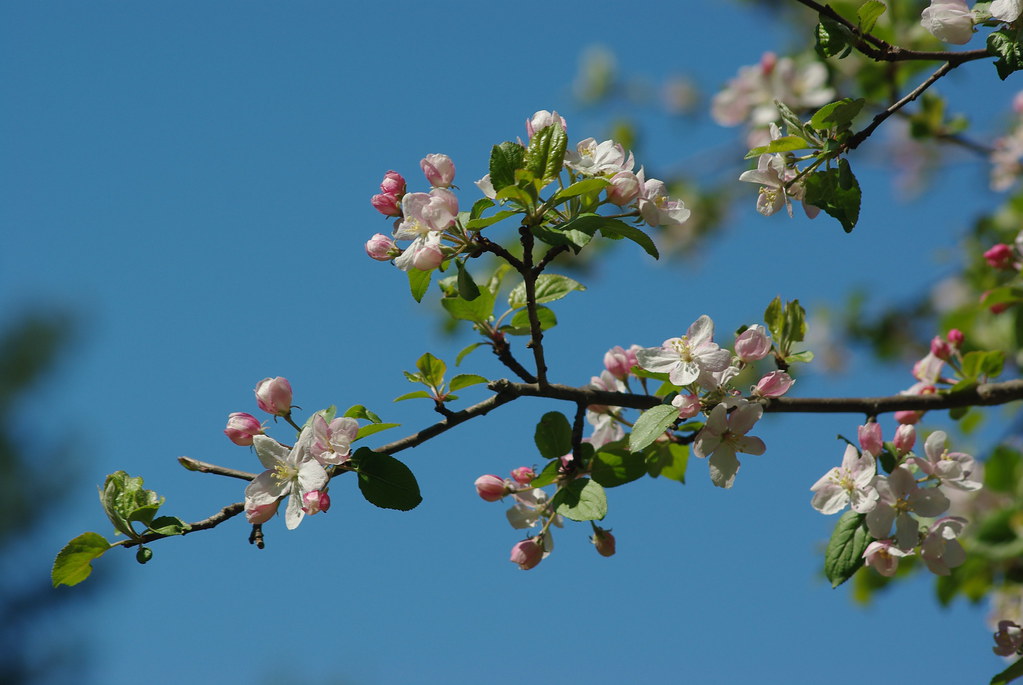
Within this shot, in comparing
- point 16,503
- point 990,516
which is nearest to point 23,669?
point 16,503

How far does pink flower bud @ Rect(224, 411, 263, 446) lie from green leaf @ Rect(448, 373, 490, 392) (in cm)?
30

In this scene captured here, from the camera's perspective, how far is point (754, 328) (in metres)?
1.45

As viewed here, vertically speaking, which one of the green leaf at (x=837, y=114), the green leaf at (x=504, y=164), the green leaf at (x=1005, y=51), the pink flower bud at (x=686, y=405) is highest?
the green leaf at (x=1005, y=51)

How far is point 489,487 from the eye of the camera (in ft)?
5.23

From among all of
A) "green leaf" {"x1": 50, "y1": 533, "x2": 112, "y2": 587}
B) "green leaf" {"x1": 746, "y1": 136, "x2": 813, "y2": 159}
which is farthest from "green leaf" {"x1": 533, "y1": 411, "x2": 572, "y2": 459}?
"green leaf" {"x1": 50, "y1": 533, "x2": 112, "y2": 587}

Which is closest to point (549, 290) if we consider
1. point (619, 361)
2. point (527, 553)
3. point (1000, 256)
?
point (619, 361)

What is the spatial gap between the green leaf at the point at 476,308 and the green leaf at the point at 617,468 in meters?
0.29

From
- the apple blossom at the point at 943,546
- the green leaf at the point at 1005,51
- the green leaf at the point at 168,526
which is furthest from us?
the apple blossom at the point at 943,546

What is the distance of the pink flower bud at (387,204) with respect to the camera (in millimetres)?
1446

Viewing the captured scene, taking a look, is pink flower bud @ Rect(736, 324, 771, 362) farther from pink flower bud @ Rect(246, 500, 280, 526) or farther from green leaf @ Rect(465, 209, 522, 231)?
pink flower bud @ Rect(246, 500, 280, 526)

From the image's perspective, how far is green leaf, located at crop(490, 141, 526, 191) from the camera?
1317 mm

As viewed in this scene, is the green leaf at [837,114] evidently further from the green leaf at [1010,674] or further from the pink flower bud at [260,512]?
the pink flower bud at [260,512]

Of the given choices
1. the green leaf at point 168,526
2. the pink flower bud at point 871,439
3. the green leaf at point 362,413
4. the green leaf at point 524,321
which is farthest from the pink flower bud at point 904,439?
the green leaf at point 168,526

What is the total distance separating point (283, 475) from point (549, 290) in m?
0.54
